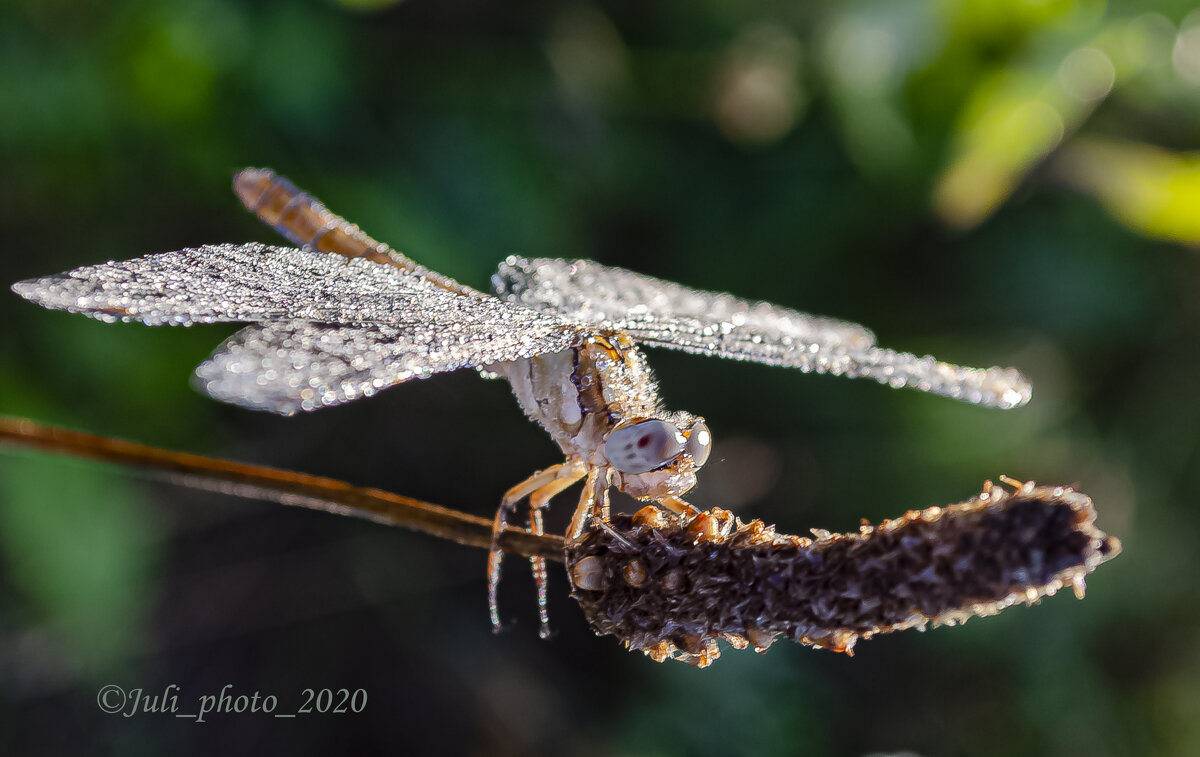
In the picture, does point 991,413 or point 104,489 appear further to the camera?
point 991,413

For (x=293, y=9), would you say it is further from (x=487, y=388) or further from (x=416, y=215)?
(x=487, y=388)

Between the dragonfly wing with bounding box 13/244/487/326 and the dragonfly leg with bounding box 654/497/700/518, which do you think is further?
the dragonfly leg with bounding box 654/497/700/518

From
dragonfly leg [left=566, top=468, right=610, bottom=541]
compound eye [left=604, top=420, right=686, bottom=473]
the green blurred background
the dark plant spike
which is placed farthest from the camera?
the green blurred background

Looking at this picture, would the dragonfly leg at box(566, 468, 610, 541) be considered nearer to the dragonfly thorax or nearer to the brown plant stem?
the dragonfly thorax

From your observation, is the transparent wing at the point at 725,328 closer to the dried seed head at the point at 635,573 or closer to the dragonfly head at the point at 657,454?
the dragonfly head at the point at 657,454

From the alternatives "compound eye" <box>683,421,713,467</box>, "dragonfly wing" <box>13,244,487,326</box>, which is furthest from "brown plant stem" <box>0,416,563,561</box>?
"compound eye" <box>683,421,713,467</box>

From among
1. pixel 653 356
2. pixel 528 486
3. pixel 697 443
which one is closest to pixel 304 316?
pixel 528 486

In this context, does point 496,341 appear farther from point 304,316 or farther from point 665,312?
point 665,312

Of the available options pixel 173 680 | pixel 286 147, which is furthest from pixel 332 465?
pixel 286 147
